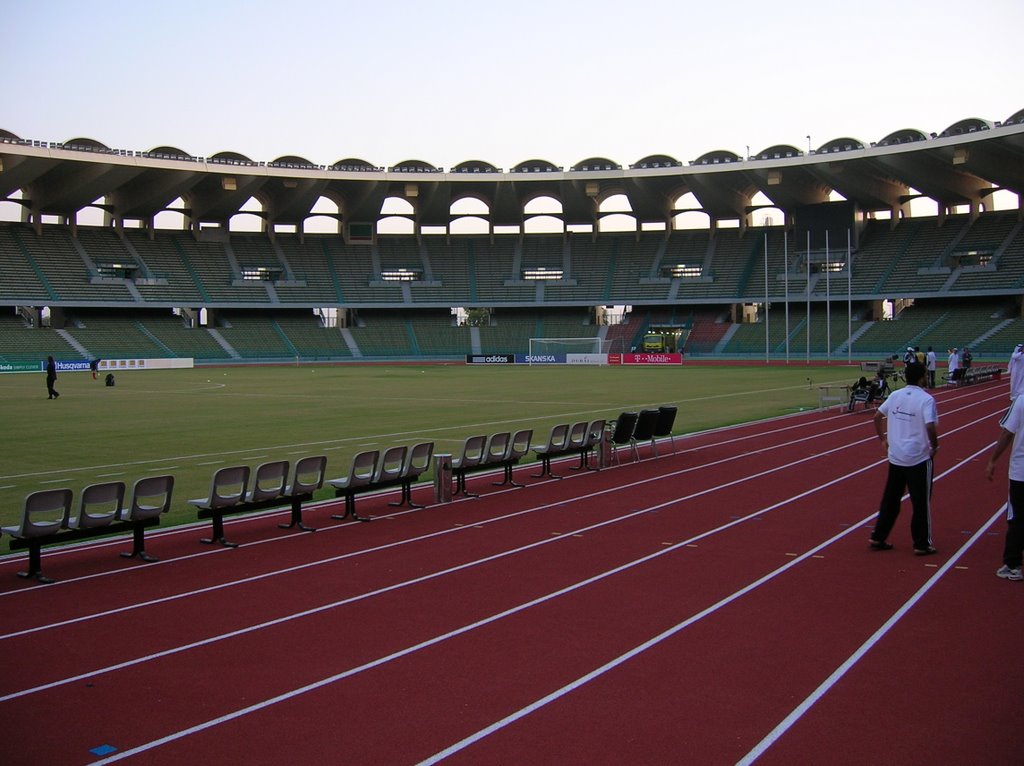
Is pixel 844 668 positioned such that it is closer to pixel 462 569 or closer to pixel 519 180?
pixel 462 569

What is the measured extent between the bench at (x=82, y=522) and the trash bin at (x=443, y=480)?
388cm

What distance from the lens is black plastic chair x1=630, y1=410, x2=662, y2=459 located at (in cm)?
1682

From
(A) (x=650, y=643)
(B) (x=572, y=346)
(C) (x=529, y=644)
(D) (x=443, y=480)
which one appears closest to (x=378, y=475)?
(D) (x=443, y=480)

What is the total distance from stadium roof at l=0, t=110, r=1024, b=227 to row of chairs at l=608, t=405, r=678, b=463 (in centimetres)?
5001

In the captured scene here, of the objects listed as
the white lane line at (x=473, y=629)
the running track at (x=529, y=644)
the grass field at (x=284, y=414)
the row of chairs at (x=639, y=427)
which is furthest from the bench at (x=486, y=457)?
the white lane line at (x=473, y=629)

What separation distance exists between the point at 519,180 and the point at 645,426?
215ft

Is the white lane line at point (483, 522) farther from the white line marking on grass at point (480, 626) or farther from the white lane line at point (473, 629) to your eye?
the white line marking on grass at point (480, 626)

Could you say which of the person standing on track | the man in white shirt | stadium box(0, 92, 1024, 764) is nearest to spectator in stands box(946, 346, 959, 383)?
stadium box(0, 92, 1024, 764)

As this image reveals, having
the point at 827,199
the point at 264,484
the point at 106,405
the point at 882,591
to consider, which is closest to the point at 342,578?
the point at 882,591

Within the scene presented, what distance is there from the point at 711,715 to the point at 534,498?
7650 millimetres

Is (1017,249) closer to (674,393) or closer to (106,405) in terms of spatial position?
(674,393)

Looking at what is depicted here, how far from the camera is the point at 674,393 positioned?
36469 millimetres

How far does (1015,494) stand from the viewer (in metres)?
8.22

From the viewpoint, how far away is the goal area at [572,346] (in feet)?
261
